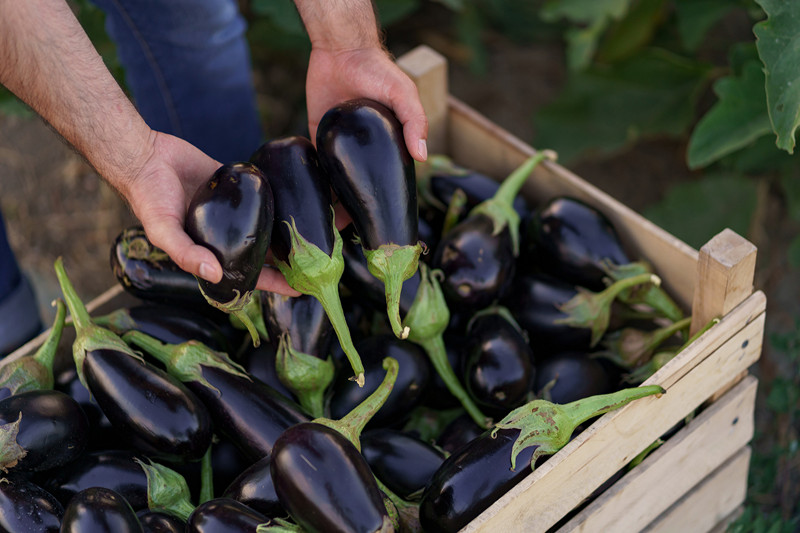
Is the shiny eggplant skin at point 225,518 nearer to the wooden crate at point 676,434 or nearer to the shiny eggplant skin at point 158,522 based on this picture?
the shiny eggplant skin at point 158,522

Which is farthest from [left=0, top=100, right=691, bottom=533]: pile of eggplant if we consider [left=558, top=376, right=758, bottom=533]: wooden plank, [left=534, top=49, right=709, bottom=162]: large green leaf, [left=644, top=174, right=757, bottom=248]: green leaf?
[left=534, top=49, right=709, bottom=162]: large green leaf

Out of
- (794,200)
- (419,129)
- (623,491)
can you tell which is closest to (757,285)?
(794,200)

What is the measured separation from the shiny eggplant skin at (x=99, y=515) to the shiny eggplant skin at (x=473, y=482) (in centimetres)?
35

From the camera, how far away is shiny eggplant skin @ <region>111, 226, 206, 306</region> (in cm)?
132

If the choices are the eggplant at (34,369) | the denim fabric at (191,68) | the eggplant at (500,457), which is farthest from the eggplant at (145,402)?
the denim fabric at (191,68)

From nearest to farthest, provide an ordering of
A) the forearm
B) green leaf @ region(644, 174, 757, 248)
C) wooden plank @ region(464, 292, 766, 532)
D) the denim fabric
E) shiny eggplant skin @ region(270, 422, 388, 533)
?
shiny eggplant skin @ region(270, 422, 388, 533) → wooden plank @ region(464, 292, 766, 532) → the forearm → the denim fabric → green leaf @ region(644, 174, 757, 248)

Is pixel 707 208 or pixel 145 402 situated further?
pixel 707 208

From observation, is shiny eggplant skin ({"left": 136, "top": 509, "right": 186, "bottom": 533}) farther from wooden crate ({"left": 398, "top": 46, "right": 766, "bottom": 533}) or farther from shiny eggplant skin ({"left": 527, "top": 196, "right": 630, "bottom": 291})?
shiny eggplant skin ({"left": 527, "top": 196, "right": 630, "bottom": 291})

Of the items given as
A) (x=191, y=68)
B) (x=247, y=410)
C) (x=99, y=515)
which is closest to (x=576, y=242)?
(x=247, y=410)

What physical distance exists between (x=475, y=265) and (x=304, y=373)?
306 millimetres

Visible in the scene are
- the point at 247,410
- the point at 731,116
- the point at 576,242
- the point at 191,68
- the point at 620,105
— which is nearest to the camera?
the point at 247,410

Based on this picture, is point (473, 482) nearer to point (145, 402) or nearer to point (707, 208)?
point (145, 402)

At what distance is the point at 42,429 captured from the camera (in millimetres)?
1066

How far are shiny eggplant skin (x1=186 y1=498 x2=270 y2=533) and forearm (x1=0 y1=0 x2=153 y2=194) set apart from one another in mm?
439
